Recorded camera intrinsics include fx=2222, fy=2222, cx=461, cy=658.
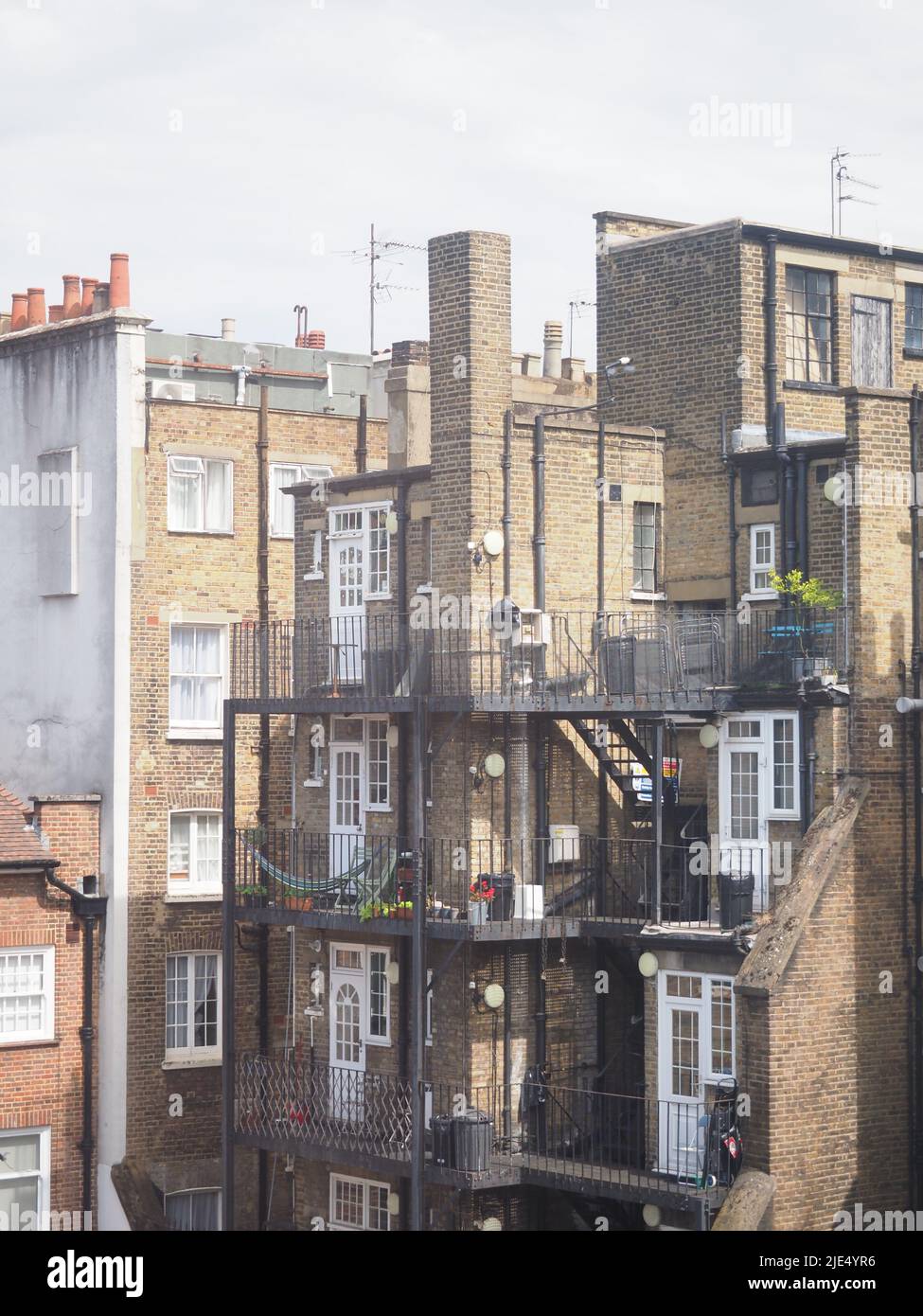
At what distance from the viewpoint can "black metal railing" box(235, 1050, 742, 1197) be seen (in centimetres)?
2825

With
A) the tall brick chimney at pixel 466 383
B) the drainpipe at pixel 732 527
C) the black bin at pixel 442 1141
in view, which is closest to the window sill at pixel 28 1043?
the black bin at pixel 442 1141

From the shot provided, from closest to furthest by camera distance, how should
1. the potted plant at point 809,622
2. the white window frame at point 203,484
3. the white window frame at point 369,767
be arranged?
the potted plant at point 809,622, the white window frame at point 369,767, the white window frame at point 203,484

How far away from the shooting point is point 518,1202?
103ft

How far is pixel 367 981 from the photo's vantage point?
110ft

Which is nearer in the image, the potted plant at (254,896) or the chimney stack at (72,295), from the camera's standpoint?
the potted plant at (254,896)

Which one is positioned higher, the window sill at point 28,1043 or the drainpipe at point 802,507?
the drainpipe at point 802,507

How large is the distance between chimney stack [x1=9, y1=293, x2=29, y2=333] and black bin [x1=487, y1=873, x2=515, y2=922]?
16.5 meters

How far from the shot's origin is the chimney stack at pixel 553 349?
43125 millimetres

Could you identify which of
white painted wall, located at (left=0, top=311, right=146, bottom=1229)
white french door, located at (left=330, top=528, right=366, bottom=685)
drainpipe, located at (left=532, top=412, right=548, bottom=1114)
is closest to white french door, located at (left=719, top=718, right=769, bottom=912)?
drainpipe, located at (left=532, top=412, right=548, bottom=1114)

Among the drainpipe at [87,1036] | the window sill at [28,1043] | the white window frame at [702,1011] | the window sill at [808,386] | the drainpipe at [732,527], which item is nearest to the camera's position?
the white window frame at [702,1011]

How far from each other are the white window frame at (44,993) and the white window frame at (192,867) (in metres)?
2.54

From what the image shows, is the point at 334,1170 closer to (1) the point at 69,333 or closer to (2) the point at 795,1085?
(2) the point at 795,1085

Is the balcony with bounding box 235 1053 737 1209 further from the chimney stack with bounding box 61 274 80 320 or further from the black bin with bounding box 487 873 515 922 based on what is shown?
the chimney stack with bounding box 61 274 80 320

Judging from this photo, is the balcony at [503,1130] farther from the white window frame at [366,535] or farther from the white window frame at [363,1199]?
the white window frame at [366,535]
